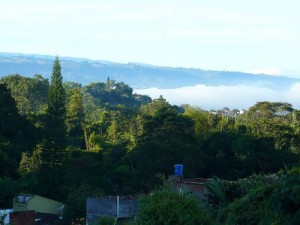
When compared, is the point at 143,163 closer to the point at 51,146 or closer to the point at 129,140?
the point at 51,146

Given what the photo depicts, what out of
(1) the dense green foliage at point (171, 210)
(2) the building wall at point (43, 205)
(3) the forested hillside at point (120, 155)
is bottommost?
(2) the building wall at point (43, 205)

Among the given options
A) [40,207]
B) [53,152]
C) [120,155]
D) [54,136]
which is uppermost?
[54,136]

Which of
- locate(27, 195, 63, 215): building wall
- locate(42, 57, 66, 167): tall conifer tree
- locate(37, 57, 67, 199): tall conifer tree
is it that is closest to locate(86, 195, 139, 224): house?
locate(27, 195, 63, 215): building wall

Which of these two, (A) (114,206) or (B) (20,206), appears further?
(B) (20,206)

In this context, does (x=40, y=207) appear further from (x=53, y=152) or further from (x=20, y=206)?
(x=53, y=152)

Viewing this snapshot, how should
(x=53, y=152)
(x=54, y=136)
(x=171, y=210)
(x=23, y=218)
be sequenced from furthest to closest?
(x=54, y=136) → (x=53, y=152) → (x=23, y=218) → (x=171, y=210)

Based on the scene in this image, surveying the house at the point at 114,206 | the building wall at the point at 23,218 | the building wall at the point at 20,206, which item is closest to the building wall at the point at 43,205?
the building wall at the point at 20,206

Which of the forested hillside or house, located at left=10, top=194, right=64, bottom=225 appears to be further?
the forested hillside

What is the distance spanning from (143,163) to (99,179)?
2055 millimetres

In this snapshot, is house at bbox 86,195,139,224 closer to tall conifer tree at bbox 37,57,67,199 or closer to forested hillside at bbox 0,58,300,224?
forested hillside at bbox 0,58,300,224

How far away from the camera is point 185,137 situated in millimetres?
31922

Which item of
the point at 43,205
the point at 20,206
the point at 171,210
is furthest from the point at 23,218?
the point at 171,210

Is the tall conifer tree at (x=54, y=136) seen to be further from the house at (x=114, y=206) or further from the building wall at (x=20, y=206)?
the house at (x=114, y=206)

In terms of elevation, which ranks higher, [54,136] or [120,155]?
[54,136]
